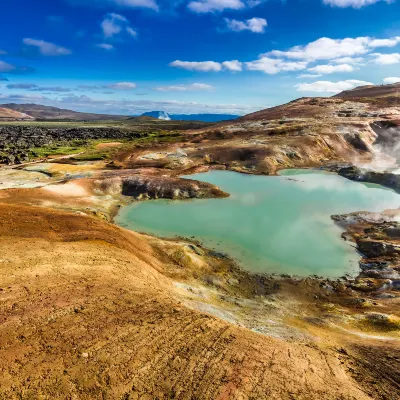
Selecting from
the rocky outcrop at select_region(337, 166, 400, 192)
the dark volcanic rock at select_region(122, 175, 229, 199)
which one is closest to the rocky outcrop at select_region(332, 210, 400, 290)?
the rocky outcrop at select_region(337, 166, 400, 192)

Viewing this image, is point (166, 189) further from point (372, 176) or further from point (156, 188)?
point (372, 176)

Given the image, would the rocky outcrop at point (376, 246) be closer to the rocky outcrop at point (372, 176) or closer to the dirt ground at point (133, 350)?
the dirt ground at point (133, 350)

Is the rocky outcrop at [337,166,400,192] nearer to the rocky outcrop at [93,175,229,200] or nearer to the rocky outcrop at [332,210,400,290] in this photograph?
the rocky outcrop at [332,210,400,290]

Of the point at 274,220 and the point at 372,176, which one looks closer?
the point at 274,220

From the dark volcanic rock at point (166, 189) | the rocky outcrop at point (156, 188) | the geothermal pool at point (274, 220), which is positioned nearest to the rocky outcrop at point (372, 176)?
the geothermal pool at point (274, 220)

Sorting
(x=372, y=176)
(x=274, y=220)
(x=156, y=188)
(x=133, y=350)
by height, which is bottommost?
(x=274, y=220)

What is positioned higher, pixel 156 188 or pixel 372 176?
pixel 372 176

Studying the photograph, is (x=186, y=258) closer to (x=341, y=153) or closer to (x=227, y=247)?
(x=227, y=247)

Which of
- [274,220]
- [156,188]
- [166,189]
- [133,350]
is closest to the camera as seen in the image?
[133,350]

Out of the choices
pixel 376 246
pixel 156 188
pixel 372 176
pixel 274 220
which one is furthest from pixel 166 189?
pixel 372 176
